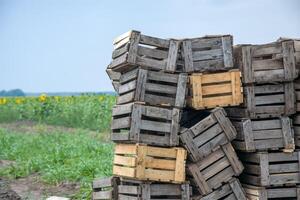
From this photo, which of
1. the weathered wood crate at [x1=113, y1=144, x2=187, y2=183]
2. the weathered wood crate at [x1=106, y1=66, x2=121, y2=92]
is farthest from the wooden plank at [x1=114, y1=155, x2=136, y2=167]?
the weathered wood crate at [x1=106, y1=66, x2=121, y2=92]

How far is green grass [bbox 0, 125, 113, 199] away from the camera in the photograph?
35.1ft

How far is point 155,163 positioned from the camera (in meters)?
7.02

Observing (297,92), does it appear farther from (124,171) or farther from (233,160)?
(124,171)

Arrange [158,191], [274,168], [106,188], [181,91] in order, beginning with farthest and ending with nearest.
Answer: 1. [106,188]
2. [274,168]
3. [181,91]
4. [158,191]

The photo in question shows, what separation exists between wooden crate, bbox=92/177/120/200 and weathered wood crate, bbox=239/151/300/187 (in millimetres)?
1963

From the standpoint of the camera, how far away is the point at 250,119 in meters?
7.41

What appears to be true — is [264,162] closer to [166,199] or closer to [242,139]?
[242,139]

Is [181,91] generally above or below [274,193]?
above

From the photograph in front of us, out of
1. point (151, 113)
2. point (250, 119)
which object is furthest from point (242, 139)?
point (151, 113)

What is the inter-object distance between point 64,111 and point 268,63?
1504cm

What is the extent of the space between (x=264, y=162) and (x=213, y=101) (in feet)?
3.60

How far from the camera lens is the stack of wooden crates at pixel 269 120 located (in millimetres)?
7375

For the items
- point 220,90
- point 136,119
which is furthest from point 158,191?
point 220,90

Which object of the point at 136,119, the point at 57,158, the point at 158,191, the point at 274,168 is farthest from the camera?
the point at 57,158
